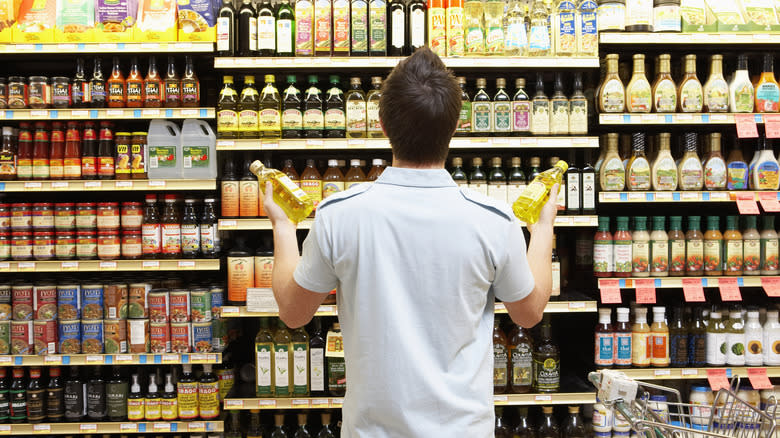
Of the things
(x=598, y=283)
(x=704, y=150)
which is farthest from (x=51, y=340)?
(x=704, y=150)

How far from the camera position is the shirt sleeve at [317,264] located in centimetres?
122

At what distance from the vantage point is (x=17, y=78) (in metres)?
3.13

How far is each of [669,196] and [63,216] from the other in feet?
9.60

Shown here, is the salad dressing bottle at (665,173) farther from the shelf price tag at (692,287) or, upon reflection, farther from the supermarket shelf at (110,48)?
the supermarket shelf at (110,48)

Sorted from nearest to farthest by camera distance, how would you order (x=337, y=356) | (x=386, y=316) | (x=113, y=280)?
1. (x=386, y=316)
2. (x=337, y=356)
3. (x=113, y=280)

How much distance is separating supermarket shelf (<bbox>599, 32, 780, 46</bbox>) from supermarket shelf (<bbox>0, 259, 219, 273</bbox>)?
2.18m

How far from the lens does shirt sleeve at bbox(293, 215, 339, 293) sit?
1.22 metres

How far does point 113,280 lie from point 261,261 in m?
0.81

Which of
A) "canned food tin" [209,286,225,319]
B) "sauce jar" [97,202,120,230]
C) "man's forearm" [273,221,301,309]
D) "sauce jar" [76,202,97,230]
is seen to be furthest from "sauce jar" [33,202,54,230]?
"man's forearm" [273,221,301,309]

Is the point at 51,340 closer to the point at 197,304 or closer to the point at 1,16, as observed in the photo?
the point at 197,304

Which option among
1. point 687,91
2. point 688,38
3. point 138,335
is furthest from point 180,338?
point 688,38

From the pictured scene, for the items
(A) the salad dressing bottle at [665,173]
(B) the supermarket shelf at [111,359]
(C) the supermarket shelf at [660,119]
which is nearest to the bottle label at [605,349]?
(A) the salad dressing bottle at [665,173]

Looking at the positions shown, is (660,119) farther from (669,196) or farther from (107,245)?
(107,245)

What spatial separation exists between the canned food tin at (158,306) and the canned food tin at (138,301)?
54 mm
